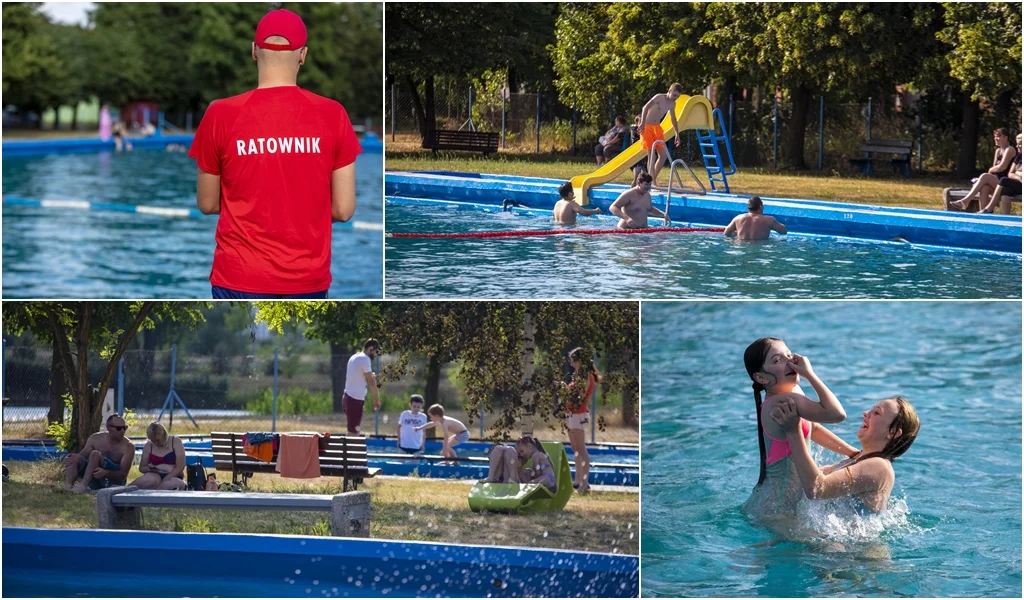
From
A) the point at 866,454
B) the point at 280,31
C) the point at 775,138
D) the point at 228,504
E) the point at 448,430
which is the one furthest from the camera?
the point at 775,138

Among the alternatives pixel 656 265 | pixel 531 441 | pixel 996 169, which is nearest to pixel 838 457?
pixel 656 265

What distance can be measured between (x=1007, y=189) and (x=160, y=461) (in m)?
7.28

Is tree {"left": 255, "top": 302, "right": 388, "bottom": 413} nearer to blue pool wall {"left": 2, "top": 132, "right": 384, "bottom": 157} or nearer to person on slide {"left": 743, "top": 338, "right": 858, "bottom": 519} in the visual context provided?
person on slide {"left": 743, "top": 338, "right": 858, "bottom": 519}

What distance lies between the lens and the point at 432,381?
335 inches

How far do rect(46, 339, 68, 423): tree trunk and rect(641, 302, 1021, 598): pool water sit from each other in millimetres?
3853

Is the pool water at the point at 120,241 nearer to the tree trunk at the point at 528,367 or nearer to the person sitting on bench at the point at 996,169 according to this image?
the tree trunk at the point at 528,367

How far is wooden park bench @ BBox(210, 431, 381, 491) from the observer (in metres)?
8.37

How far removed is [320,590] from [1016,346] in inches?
394

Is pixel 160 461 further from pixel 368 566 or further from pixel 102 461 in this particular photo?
pixel 368 566

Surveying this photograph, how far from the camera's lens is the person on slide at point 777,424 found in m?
6.65

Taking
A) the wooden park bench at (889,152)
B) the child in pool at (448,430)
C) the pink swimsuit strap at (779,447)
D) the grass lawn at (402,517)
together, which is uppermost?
the wooden park bench at (889,152)

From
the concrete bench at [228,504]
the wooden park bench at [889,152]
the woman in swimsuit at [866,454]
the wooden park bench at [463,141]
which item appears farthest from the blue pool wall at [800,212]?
the woman in swimsuit at [866,454]

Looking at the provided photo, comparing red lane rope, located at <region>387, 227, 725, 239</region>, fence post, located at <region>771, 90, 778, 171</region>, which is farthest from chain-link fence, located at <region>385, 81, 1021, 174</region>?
red lane rope, located at <region>387, 227, 725, 239</region>

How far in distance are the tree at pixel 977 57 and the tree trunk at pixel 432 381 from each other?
5.43 m
